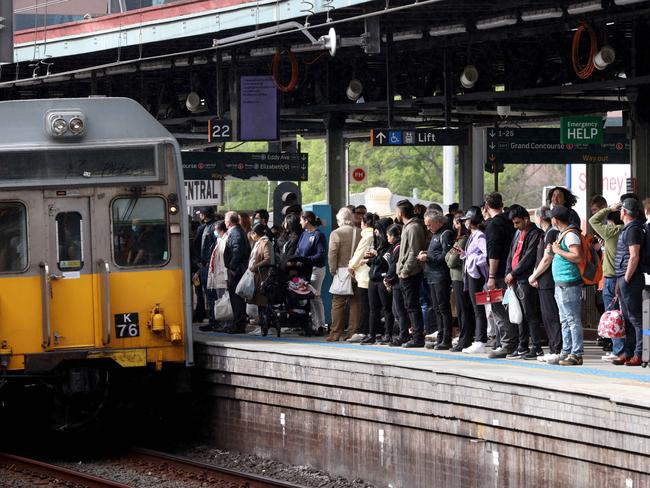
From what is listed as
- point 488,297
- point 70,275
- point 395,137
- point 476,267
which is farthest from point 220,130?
point 488,297

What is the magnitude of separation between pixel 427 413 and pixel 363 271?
4275 mm

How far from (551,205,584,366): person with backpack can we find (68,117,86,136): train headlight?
14.7ft

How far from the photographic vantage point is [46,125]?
13.9 meters

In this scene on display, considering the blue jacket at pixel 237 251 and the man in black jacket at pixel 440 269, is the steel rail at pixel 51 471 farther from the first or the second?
the blue jacket at pixel 237 251

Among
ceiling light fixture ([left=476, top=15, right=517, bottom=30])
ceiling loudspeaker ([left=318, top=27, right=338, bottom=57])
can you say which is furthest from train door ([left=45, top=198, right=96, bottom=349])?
ceiling light fixture ([left=476, top=15, right=517, bottom=30])

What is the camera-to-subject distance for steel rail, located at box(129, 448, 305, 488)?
12305 millimetres

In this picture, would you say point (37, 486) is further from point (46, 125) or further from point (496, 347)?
point (496, 347)

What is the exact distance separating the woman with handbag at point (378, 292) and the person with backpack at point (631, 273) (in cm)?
324

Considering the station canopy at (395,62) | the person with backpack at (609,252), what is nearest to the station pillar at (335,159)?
the station canopy at (395,62)

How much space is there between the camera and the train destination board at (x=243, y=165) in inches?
934

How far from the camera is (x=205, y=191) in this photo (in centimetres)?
2605

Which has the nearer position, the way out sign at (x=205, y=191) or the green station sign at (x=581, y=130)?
the green station sign at (x=581, y=130)

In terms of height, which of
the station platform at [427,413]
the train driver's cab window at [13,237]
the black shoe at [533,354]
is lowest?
the station platform at [427,413]

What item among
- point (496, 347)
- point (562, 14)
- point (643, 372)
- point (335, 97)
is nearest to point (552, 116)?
point (335, 97)
